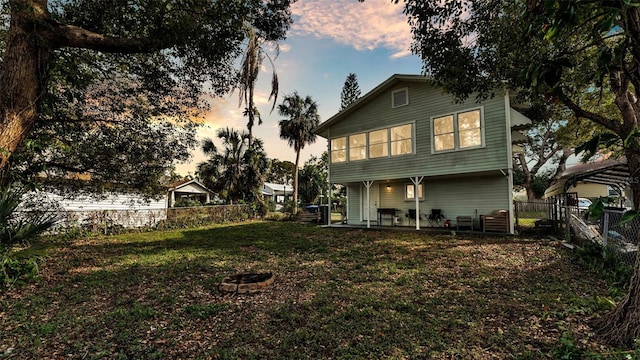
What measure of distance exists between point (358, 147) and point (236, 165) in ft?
31.3

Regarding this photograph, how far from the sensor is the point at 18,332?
3572 millimetres

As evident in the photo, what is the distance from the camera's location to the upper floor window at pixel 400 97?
12.8m

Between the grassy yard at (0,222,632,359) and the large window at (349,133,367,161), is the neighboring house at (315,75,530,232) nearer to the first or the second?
the large window at (349,133,367,161)

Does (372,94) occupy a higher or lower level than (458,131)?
higher

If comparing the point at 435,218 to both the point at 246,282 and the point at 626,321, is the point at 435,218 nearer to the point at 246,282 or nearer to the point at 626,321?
the point at 246,282

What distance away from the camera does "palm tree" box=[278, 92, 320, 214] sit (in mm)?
25109

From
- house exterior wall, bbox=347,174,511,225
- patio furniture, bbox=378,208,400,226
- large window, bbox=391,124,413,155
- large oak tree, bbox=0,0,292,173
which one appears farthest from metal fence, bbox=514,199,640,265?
large oak tree, bbox=0,0,292,173

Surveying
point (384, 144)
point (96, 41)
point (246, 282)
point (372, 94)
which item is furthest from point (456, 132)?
point (96, 41)

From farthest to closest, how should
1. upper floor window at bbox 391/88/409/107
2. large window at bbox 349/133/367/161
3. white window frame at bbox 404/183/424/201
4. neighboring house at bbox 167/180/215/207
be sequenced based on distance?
neighboring house at bbox 167/180/215/207
large window at bbox 349/133/367/161
white window frame at bbox 404/183/424/201
upper floor window at bbox 391/88/409/107

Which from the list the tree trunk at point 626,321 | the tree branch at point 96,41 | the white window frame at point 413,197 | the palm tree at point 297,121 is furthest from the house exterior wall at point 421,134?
the palm tree at point 297,121

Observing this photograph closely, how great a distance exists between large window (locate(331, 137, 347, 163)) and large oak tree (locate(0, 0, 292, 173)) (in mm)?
7730

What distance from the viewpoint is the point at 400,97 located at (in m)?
13.0

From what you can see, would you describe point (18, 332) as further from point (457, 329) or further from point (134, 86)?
point (134, 86)

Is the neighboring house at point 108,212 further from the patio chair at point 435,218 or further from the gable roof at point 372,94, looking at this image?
the patio chair at point 435,218
